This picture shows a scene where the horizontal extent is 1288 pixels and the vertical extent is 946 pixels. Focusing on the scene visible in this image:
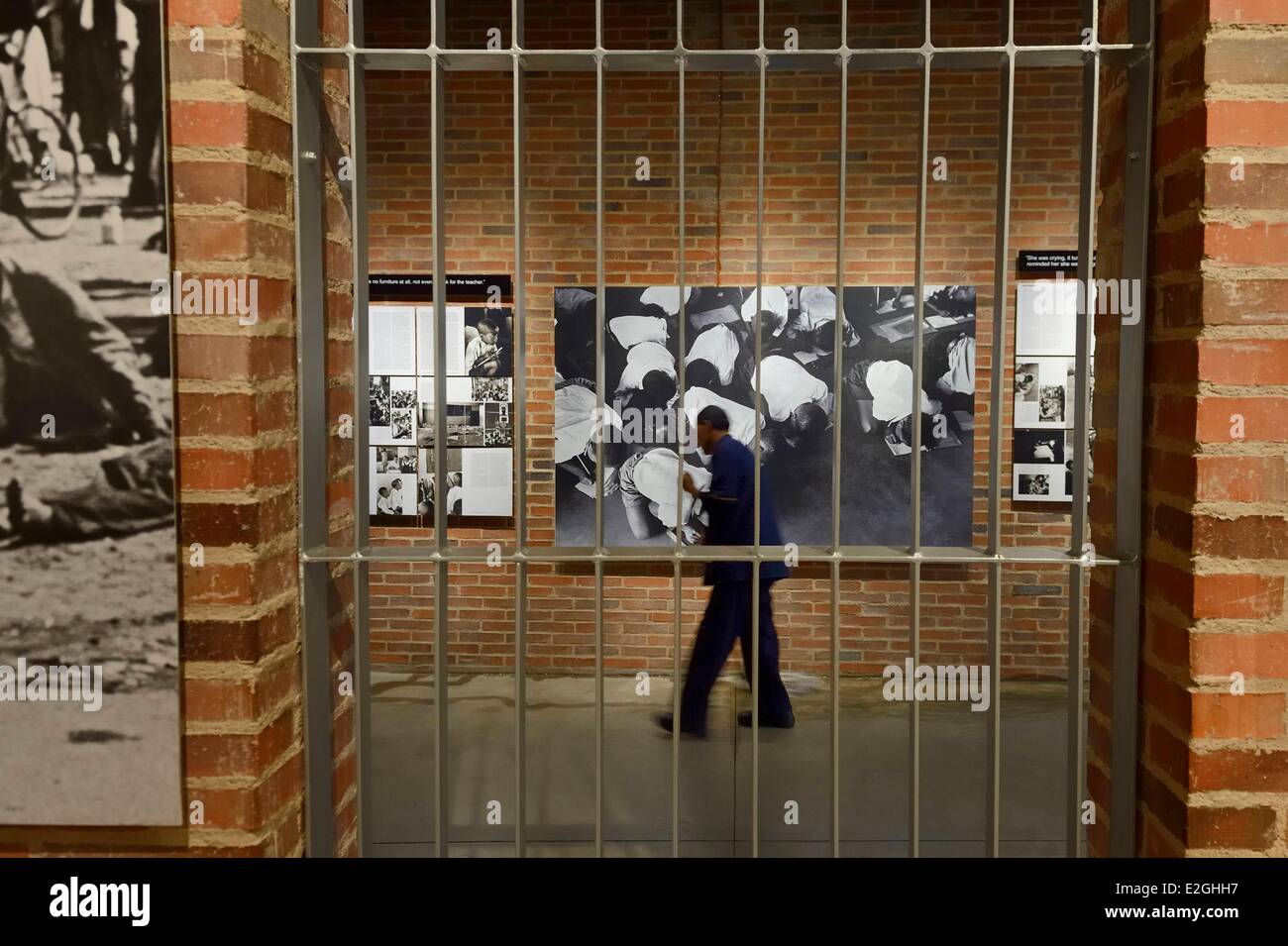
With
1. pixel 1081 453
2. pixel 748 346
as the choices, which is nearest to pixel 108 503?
pixel 1081 453

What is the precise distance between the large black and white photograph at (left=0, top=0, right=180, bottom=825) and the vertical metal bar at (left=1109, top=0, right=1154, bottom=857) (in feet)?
4.83

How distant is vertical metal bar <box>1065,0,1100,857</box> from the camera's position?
1624mm

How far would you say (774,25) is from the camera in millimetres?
5391

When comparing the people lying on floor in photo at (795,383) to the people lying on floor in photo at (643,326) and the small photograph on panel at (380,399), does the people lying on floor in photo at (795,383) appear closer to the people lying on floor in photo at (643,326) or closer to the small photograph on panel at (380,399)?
the people lying on floor in photo at (643,326)

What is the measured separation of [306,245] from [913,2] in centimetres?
460

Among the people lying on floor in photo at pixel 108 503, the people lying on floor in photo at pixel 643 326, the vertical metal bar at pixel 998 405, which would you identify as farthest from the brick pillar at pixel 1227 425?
the people lying on floor in photo at pixel 643 326

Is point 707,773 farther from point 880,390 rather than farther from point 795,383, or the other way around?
point 880,390

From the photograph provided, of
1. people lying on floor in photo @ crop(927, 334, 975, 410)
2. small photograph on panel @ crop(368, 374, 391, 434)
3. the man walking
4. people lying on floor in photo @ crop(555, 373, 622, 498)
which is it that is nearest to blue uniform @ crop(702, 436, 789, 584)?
the man walking

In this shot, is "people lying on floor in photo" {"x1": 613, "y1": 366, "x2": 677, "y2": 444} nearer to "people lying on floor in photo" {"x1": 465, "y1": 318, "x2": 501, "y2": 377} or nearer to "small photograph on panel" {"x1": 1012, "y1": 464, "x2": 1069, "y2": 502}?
"people lying on floor in photo" {"x1": 465, "y1": 318, "x2": 501, "y2": 377}

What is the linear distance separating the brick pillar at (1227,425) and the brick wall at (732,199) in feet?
12.6

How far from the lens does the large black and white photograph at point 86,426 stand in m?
1.48

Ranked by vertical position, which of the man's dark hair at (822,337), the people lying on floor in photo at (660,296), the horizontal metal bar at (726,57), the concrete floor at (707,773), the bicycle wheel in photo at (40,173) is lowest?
the concrete floor at (707,773)

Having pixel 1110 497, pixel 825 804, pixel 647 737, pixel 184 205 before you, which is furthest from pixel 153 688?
pixel 647 737

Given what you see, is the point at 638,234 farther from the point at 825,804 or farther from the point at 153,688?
the point at 153,688
